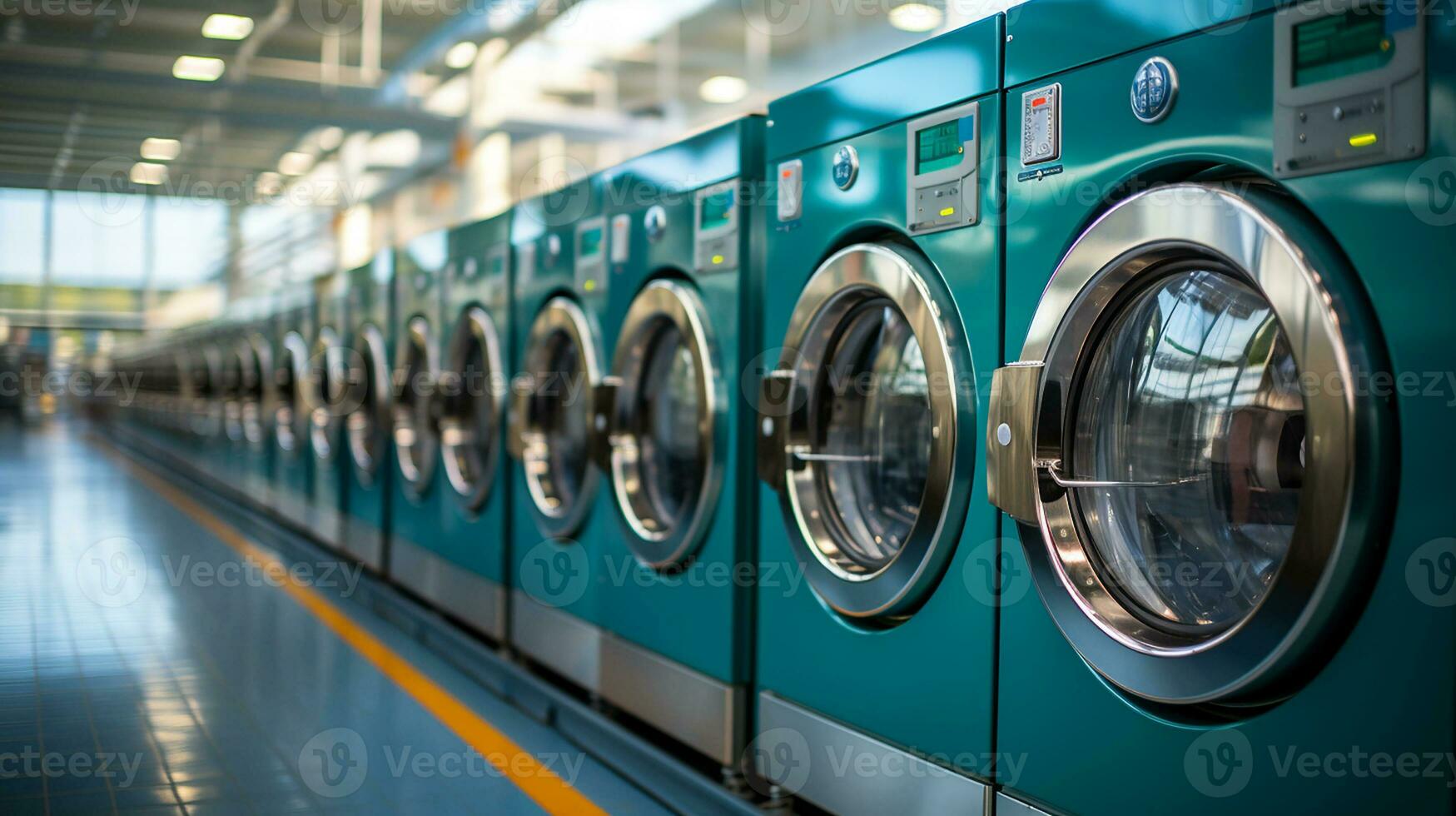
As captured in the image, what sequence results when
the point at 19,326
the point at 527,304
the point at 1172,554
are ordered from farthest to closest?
the point at 19,326 → the point at 527,304 → the point at 1172,554

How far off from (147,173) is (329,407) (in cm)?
842

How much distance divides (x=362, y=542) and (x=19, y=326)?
17757mm

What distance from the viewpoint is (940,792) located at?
85.2 inches

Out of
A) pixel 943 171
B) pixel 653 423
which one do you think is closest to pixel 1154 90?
pixel 943 171

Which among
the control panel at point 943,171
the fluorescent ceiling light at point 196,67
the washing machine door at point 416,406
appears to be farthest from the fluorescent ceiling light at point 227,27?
the control panel at point 943,171

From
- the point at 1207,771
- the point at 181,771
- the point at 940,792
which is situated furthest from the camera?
the point at 181,771

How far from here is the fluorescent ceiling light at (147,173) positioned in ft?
40.4

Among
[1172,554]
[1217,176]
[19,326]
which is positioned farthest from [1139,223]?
[19,326]

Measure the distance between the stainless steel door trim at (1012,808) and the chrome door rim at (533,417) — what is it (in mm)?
1860

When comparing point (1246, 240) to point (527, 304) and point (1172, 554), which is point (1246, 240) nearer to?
point (1172, 554)

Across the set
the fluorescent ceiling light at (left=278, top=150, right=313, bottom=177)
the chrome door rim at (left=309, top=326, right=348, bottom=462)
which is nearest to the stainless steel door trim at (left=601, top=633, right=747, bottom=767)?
the chrome door rim at (left=309, top=326, right=348, bottom=462)

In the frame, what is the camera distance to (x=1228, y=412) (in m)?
1.71

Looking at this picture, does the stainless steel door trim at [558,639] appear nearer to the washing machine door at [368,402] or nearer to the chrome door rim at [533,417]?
the chrome door rim at [533,417]

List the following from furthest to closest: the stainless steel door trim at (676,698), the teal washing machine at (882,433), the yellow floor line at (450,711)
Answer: the yellow floor line at (450,711) < the stainless steel door trim at (676,698) < the teal washing machine at (882,433)
